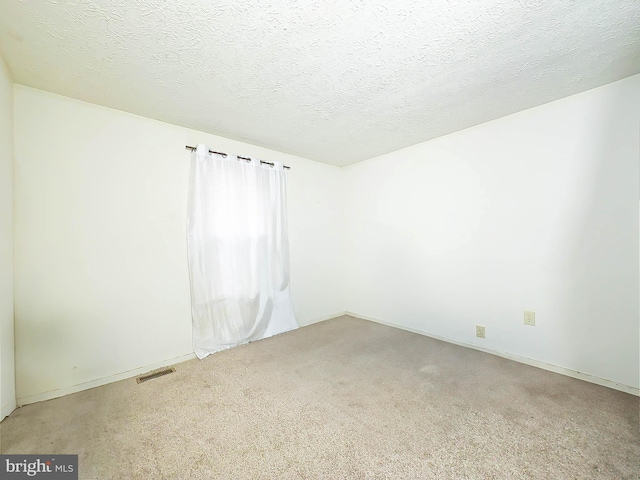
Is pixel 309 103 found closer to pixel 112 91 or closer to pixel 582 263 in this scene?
pixel 112 91

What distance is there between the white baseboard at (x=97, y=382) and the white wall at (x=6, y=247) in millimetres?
92

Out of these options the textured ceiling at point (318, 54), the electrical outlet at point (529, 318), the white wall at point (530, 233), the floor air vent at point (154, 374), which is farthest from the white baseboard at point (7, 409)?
the electrical outlet at point (529, 318)

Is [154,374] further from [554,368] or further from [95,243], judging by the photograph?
[554,368]

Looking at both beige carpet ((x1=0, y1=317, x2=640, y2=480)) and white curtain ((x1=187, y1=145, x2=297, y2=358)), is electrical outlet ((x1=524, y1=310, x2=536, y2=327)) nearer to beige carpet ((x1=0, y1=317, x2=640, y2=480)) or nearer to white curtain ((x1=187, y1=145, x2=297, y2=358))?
beige carpet ((x1=0, y1=317, x2=640, y2=480))

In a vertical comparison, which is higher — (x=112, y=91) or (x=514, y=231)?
(x=112, y=91)

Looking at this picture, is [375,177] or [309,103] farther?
[375,177]

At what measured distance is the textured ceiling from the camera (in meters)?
1.31

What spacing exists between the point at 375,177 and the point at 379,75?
73.9 inches

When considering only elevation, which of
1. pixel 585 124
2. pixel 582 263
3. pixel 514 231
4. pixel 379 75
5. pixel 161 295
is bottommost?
pixel 161 295

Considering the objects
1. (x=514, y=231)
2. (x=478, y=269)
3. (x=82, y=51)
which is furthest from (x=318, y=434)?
(x=82, y=51)

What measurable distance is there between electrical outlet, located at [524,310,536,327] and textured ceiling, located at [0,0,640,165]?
1.80 metres

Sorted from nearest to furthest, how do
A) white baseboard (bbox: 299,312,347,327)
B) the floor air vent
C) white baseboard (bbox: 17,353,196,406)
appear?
white baseboard (bbox: 17,353,196,406) < the floor air vent < white baseboard (bbox: 299,312,347,327)

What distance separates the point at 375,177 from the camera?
11.9 feet

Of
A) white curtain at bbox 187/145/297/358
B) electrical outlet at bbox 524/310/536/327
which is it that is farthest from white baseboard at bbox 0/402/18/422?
electrical outlet at bbox 524/310/536/327
